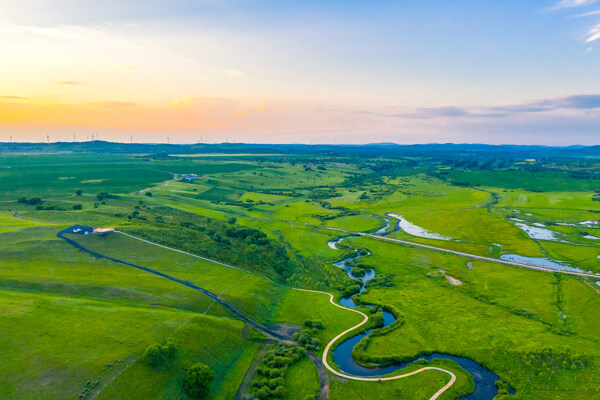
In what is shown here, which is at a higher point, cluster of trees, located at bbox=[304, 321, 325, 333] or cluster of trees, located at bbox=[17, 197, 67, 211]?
cluster of trees, located at bbox=[17, 197, 67, 211]

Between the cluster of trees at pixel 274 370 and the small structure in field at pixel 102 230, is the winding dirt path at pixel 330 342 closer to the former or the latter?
the cluster of trees at pixel 274 370

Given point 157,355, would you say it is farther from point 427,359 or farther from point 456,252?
point 456,252

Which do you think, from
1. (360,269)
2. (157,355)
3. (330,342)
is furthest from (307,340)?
(360,269)

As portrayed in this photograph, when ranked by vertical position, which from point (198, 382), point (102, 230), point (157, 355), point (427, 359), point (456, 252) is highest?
point (102, 230)

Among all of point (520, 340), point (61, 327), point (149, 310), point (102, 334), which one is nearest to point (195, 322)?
point (149, 310)

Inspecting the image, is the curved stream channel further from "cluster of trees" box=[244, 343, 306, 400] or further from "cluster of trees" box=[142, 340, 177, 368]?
"cluster of trees" box=[142, 340, 177, 368]

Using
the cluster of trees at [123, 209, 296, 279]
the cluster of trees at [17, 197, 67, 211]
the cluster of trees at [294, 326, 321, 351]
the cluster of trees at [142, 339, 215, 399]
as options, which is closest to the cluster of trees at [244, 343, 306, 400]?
the cluster of trees at [294, 326, 321, 351]

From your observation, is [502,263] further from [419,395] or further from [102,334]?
[102,334]
